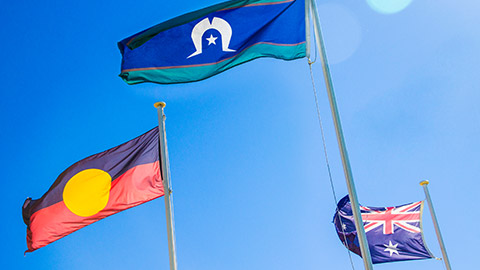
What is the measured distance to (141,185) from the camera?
9.29 m

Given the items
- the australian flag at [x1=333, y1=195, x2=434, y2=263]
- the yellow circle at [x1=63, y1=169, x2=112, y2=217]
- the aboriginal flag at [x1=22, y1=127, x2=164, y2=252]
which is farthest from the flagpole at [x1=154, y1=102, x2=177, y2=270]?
the australian flag at [x1=333, y1=195, x2=434, y2=263]

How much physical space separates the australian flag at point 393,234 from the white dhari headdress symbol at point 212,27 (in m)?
6.50

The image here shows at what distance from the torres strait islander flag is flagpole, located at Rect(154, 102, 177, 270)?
1.76m

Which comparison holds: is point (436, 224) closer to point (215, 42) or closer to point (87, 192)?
point (215, 42)

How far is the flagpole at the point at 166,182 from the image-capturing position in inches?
329

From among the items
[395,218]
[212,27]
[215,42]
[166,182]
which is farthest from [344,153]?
[395,218]

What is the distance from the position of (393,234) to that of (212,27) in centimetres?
858

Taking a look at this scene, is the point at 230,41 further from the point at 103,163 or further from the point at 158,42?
the point at 103,163

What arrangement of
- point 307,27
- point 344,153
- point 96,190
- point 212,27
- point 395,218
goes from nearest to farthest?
point 344,153
point 307,27
point 212,27
point 96,190
point 395,218

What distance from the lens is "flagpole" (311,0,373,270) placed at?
5.82 meters

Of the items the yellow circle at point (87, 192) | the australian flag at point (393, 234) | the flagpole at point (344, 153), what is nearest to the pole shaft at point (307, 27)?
the flagpole at point (344, 153)

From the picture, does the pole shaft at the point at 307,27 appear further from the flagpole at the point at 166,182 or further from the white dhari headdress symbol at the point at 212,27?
the flagpole at the point at 166,182

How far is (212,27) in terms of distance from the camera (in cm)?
832

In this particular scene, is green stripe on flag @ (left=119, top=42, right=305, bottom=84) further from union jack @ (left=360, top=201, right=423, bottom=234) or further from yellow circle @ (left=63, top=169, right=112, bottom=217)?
union jack @ (left=360, top=201, right=423, bottom=234)
